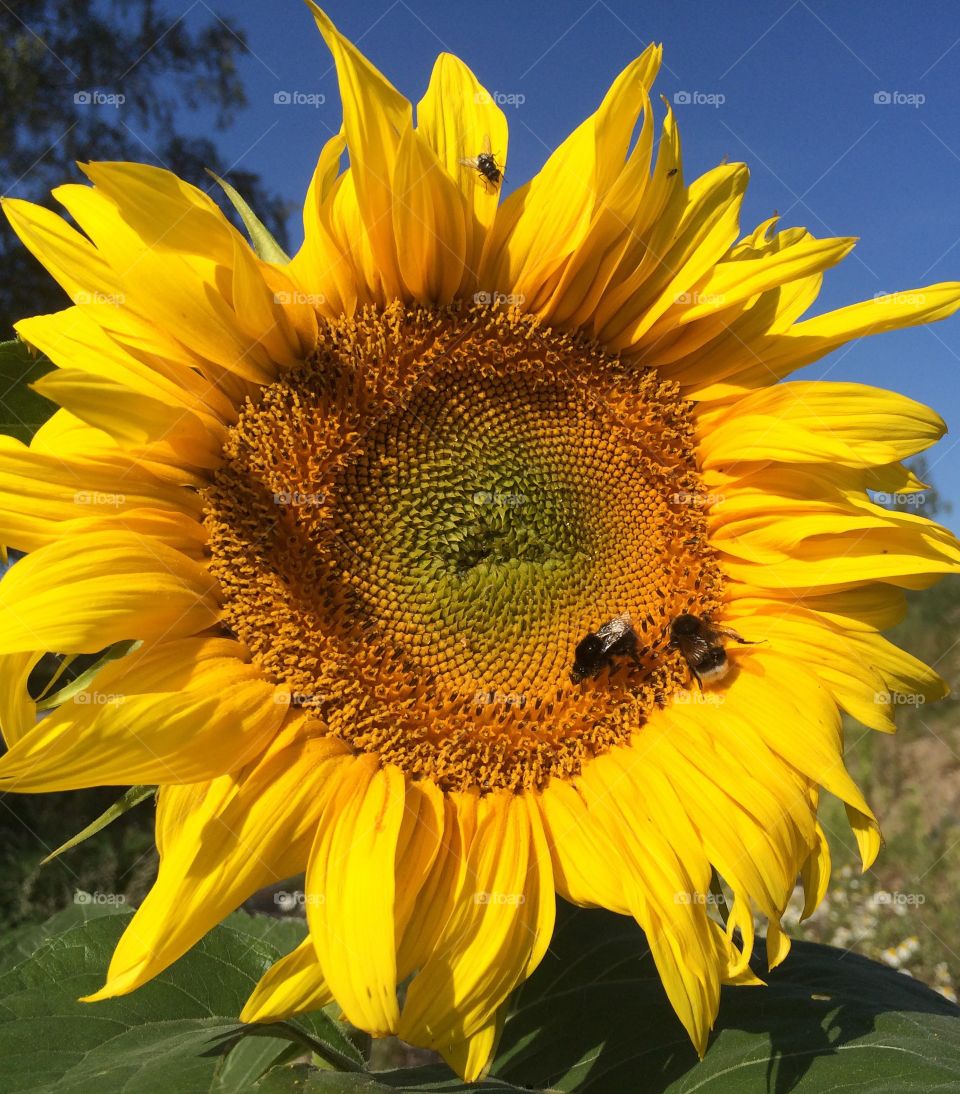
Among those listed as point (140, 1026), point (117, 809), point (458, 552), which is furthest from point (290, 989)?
point (458, 552)

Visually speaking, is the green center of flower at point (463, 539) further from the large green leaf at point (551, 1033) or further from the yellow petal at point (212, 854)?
the large green leaf at point (551, 1033)

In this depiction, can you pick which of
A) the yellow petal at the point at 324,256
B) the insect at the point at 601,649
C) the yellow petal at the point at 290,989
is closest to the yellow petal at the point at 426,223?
the yellow petal at the point at 324,256

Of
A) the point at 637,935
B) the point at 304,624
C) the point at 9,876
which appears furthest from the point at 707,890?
the point at 9,876

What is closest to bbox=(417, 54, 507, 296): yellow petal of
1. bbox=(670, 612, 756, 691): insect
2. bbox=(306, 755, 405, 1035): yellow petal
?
bbox=(670, 612, 756, 691): insect

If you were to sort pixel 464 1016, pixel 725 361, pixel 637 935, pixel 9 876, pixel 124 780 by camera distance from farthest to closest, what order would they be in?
pixel 9 876 < pixel 725 361 < pixel 637 935 < pixel 464 1016 < pixel 124 780

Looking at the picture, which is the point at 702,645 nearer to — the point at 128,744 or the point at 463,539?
the point at 463,539

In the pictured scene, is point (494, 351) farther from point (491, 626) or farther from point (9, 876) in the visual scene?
point (9, 876)
